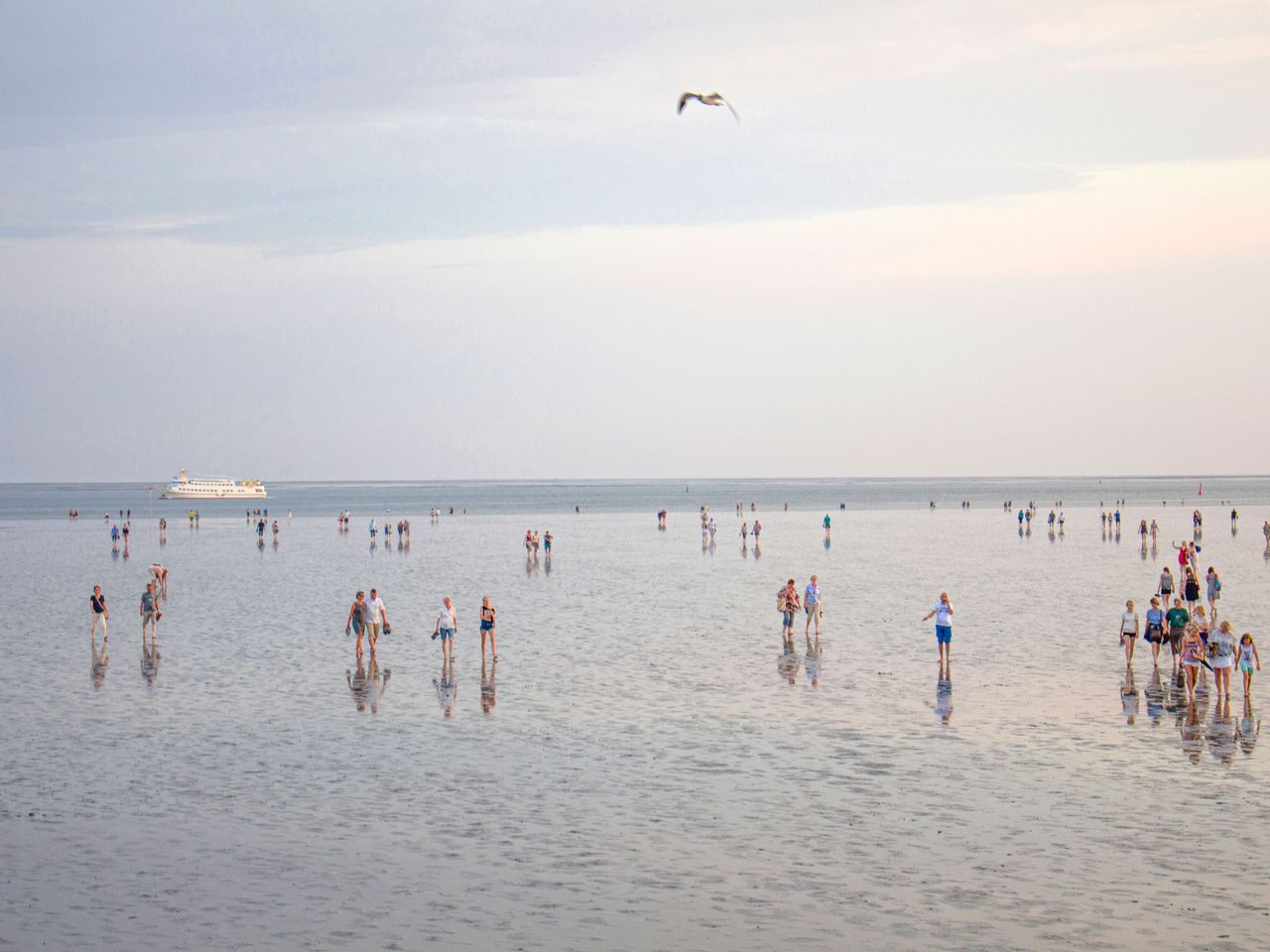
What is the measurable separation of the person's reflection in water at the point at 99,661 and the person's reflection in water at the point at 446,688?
6509 mm

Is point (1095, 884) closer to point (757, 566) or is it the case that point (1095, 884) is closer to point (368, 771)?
point (368, 771)

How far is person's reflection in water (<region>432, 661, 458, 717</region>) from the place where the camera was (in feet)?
75.0

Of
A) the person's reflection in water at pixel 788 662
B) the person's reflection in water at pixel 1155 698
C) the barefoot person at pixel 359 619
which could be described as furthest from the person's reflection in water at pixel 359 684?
the person's reflection in water at pixel 1155 698

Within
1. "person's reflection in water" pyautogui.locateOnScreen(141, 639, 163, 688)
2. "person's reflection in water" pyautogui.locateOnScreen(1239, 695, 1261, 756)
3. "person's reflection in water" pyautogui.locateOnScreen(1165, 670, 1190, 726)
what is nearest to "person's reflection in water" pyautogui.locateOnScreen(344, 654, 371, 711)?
"person's reflection in water" pyautogui.locateOnScreen(141, 639, 163, 688)

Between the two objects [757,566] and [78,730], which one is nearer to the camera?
[78,730]

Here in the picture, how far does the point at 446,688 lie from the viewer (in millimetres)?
24922

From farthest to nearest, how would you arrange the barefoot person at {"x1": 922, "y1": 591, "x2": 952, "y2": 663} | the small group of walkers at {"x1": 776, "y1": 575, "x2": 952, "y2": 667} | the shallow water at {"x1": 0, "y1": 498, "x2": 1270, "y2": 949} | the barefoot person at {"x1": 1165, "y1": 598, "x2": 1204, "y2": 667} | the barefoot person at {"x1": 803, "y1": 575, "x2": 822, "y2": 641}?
the barefoot person at {"x1": 803, "y1": 575, "x2": 822, "y2": 641} < the small group of walkers at {"x1": 776, "y1": 575, "x2": 952, "y2": 667} < the barefoot person at {"x1": 922, "y1": 591, "x2": 952, "y2": 663} < the barefoot person at {"x1": 1165, "y1": 598, "x2": 1204, "y2": 667} < the shallow water at {"x1": 0, "y1": 498, "x2": 1270, "y2": 949}

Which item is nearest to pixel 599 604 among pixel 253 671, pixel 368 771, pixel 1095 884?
pixel 253 671

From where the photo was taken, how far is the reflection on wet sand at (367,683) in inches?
920

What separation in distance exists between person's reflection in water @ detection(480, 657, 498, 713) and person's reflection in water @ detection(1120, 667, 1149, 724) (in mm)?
10486

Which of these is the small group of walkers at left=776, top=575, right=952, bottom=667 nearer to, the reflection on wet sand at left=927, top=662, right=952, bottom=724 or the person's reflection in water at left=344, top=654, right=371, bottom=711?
the reflection on wet sand at left=927, top=662, right=952, bottom=724

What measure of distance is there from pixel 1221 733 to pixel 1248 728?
1.97 ft

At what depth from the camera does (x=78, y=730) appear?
20.6 m

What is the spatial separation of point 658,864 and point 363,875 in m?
3.03
